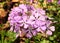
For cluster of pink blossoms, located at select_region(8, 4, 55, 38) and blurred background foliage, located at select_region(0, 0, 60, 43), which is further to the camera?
blurred background foliage, located at select_region(0, 0, 60, 43)

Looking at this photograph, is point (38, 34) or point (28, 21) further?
point (38, 34)

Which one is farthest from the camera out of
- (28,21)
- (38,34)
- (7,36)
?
(7,36)

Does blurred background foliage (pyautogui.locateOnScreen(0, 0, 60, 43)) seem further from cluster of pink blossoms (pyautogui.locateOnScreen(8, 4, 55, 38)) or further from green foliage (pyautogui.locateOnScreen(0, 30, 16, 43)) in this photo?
cluster of pink blossoms (pyautogui.locateOnScreen(8, 4, 55, 38))

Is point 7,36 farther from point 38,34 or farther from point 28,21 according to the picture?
point 28,21

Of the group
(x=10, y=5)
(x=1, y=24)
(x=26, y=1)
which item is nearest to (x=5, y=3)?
(x=10, y=5)

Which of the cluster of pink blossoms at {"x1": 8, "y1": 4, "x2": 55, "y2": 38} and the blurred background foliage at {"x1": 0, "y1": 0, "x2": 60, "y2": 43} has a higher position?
the cluster of pink blossoms at {"x1": 8, "y1": 4, "x2": 55, "y2": 38}

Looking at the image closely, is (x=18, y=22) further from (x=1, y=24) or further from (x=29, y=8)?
(x=1, y=24)

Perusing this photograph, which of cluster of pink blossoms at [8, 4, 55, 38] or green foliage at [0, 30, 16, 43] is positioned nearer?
cluster of pink blossoms at [8, 4, 55, 38]

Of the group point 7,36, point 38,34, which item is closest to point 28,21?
point 38,34

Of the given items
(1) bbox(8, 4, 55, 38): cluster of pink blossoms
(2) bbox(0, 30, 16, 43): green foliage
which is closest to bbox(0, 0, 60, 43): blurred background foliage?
(2) bbox(0, 30, 16, 43): green foliage

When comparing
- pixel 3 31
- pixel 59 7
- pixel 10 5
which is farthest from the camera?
pixel 10 5

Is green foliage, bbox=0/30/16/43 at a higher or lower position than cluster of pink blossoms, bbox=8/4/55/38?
lower
